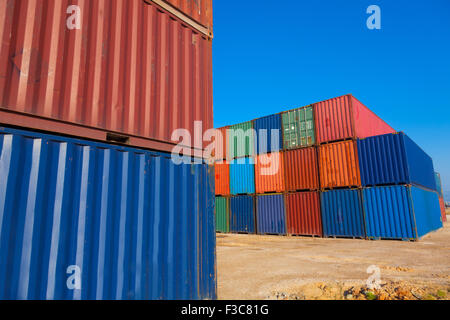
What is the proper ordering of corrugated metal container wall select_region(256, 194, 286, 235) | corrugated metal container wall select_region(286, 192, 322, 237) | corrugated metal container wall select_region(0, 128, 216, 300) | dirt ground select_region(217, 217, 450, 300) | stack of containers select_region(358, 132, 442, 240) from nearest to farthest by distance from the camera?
corrugated metal container wall select_region(0, 128, 216, 300) → dirt ground select_region(217, 217, 450, 300) → stack of containers select_region(358, 132, 442, 240) → corrugated metal container wall select_region(286, 192, 322, 237) → corrugated metal container wall select_region(256, 194, 286, 235)

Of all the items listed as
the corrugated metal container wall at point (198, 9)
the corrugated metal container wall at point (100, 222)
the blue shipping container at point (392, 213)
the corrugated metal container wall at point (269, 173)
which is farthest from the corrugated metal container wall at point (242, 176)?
the corrugated metal container wall at point (100, 222)

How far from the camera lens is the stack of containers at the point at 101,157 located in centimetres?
341

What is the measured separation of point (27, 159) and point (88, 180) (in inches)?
31.4

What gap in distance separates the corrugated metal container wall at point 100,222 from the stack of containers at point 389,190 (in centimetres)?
1399

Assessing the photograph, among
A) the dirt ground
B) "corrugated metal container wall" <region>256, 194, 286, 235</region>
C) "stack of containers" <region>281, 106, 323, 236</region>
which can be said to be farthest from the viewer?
"corrugated metal container wall" <region>256, 194, 286, 235</region>

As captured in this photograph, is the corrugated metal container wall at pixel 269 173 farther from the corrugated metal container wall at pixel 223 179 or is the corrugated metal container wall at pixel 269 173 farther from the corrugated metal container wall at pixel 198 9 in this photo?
the corrugated metal container wall at pixel 198 9

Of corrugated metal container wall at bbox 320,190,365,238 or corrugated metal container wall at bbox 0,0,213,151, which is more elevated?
corrugated metal container wall at bbox 0,0,213,151

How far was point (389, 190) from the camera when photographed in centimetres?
1550

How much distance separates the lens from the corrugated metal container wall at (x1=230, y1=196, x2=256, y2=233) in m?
21.8

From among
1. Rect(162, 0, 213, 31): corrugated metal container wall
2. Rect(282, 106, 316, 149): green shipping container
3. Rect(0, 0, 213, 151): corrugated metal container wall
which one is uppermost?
Rect(282, 106, 316, 149): green shipping container

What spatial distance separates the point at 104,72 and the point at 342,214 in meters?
16.7

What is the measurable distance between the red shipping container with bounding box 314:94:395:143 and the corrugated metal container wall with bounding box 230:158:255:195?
20.0 ft

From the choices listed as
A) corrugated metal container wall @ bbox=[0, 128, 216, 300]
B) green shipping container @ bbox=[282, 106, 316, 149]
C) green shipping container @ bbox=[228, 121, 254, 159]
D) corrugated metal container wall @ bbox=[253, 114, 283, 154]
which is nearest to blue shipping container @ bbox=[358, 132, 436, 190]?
green shipping container @ bbox=[282, 106, 316, 149]

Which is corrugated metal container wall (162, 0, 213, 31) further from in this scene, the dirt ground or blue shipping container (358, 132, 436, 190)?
blue shipping container (358, 132, 436, 190)
